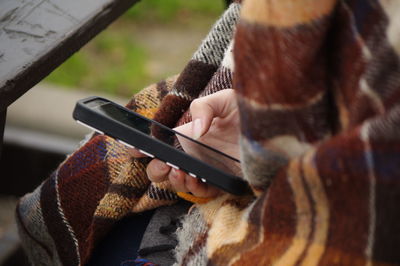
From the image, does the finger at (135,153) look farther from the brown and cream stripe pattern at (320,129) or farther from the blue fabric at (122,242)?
the brown and cream stripe pattern at (320,129)

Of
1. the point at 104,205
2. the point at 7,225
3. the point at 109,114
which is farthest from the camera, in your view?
the point at 7,225

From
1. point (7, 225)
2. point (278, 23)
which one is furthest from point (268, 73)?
point (7, 225)

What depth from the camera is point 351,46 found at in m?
0.61

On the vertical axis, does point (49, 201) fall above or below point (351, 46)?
below

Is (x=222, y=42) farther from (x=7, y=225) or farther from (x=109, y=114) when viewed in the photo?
(x=7, y=225)

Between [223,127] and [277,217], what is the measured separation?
0.74 ft

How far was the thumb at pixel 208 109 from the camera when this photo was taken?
792mm

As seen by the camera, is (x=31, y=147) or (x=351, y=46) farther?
(x=31, y=147)

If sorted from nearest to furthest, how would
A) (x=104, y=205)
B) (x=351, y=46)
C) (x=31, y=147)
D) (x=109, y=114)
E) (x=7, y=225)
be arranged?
(x=351, y=46) → (x=109, y=114) → (x=104, y=205) → (x=31, y=147) → (x=7, y=225)

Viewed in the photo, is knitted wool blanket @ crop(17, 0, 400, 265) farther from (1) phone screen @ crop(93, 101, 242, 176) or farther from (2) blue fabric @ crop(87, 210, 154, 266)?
(2) blue fabric @ crop(87, 210, 154, 266)

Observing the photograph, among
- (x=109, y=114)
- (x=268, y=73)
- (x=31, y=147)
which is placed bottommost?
(x=31, y=147)

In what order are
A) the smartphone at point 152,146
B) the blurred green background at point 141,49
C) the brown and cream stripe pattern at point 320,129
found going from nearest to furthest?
the brown and cream stripe pattern at point 320,129 < the smartphone at point 152,146 < the blurred green background at point 141,49

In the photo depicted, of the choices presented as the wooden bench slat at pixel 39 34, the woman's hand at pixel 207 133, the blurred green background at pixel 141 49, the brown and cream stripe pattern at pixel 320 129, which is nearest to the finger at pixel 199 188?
the woman's hand at pixel 207 133

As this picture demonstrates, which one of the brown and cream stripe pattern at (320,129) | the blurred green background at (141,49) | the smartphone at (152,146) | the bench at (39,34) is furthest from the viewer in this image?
the blurred green background at (141,49)
